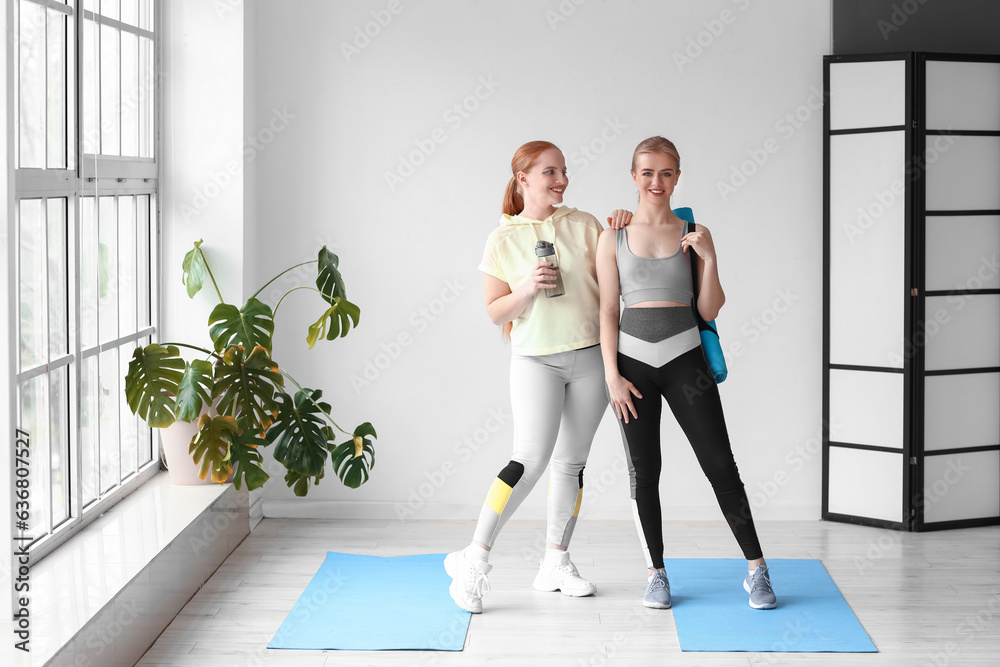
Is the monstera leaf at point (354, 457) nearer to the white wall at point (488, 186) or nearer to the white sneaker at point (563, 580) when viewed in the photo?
the white wall at point (488, 186)

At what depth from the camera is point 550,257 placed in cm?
309

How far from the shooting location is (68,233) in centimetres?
318

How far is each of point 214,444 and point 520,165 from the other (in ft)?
4.77

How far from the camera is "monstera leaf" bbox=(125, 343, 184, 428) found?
3404 millimetres

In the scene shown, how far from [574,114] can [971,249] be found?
174 centimetres

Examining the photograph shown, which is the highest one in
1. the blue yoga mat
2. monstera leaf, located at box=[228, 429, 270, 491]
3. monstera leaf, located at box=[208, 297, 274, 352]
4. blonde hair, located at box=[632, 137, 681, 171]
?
blonde hair, located at box=[632, 137, 681, 171]

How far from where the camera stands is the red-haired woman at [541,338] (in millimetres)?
3111

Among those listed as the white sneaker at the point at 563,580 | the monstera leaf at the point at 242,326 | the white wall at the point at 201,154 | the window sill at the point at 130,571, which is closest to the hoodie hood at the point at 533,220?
the monstera leaf at the point at 242,326

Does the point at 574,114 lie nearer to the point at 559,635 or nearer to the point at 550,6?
the point at 550,6

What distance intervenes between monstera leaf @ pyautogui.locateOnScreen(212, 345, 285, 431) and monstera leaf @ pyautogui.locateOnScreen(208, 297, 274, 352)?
0.03m

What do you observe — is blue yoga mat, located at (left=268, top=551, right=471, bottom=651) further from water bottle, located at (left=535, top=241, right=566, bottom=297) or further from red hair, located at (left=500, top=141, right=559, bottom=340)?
water bottle, located at (left=535, top=241, right=566, bottom=297)

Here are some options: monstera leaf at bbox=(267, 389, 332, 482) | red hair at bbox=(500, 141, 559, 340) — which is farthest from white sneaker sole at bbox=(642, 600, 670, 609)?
monstera leaf at bbox=(267, 389, 332, 482)

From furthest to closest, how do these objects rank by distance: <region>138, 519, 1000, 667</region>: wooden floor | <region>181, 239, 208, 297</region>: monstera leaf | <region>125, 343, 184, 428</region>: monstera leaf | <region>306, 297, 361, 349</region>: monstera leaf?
1. <region>181, 239, 208, 297</region>: monstera leaf
2. <region>306, 297, 361, 349</region>: monstera leaf
3. <region>125, 343, 184, 428</region>: monstera leaf
4. <region>138, 519, 1000, 667</region>: wooden floor

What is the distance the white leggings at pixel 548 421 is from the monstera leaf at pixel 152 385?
1174 millimetres
